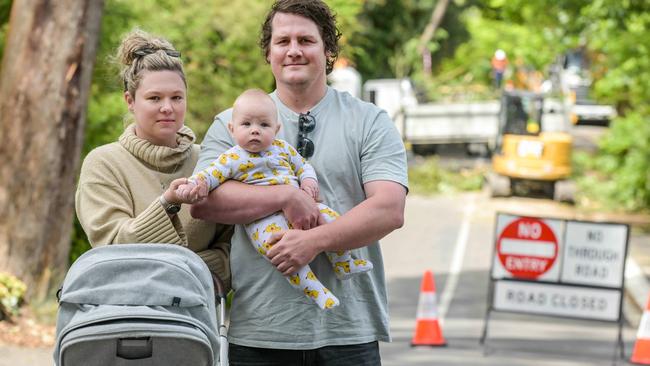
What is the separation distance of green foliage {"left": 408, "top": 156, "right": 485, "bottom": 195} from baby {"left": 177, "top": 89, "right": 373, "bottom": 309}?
24.9 m

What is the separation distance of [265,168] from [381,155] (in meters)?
0.36

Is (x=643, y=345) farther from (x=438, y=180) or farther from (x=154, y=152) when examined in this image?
(x=438, y=180)

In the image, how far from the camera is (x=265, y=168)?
413 cm

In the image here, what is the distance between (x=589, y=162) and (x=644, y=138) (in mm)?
7740

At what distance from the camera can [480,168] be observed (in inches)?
1276

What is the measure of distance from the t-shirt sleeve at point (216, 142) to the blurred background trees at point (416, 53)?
0.45 metres

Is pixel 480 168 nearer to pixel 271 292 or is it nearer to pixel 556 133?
pixel 556 133

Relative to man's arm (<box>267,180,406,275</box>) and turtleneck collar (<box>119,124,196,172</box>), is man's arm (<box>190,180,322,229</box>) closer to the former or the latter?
man's arm (<box>267,180,406,275</box>)

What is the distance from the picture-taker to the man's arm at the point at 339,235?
13.1ft

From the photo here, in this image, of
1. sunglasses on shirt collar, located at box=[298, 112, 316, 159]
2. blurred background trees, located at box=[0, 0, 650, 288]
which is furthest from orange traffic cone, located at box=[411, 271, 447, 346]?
sunglasses on shirt collar, located at box=[298, 112, 316, 159]

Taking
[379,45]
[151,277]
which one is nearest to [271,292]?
[151,277]

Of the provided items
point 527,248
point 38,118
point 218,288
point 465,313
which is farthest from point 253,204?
point 465,313

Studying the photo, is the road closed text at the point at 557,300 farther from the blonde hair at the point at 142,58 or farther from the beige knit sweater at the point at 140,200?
the blonde hair at the point at 142,58

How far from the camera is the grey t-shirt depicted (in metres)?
4.17
